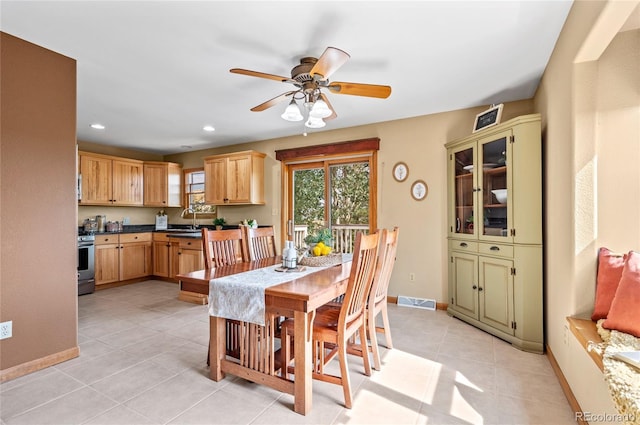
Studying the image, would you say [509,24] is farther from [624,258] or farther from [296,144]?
[296,144]

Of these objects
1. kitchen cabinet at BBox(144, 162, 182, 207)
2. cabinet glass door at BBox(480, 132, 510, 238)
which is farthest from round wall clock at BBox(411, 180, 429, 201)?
kitchen cabinet at BBox(144, 162, 182, 207)

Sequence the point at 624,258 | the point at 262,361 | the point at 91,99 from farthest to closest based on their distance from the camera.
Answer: the point at 91,99 → the point at 262,361 → the point at 624,258

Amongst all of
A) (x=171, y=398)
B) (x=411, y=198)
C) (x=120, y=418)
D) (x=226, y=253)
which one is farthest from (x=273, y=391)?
(x=411, y=198)

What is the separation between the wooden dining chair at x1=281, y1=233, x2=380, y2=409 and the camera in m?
1.87

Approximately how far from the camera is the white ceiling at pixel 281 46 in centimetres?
196

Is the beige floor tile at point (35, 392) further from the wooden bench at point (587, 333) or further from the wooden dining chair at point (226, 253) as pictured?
the wooden bench at point (587, 333)

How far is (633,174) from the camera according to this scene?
1.82m

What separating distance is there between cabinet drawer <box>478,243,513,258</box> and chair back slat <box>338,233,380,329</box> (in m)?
1.53

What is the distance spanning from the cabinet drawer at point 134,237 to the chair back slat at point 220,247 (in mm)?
3582

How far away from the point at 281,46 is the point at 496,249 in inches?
105

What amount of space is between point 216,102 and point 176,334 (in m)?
2.54

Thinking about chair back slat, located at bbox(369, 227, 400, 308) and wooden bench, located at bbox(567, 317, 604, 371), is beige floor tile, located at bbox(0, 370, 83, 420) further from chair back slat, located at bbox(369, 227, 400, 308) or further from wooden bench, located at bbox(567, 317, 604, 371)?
wooden bench, located at bbox(567, 317, 604, 371)

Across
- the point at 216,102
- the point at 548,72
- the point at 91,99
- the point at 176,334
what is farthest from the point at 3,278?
the point at 548,72

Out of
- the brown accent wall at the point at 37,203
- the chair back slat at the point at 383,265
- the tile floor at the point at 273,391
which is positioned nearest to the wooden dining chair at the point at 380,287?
the chair back slat at the point at 383,265
